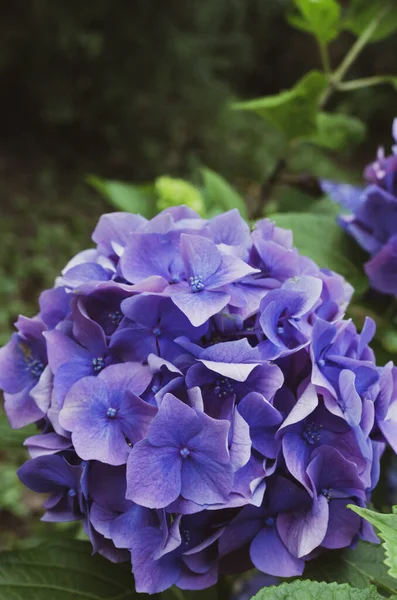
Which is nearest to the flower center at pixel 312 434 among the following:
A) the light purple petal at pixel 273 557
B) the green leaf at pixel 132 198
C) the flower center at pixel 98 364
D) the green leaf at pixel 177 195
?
the light purple petal at pixel 273 557

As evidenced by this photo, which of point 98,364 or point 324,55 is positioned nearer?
point 98,364

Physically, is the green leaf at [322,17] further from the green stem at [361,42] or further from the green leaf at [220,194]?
the green leaf at [220,194]

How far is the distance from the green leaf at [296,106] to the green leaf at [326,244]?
0.65ft

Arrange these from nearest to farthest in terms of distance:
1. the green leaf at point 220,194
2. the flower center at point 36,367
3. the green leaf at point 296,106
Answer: the flower center at point 36,367 < the green leaf at point 296,106 < the green leaf at point 220,194

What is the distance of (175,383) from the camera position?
0.61 meters

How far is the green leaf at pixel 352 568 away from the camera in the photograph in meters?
0.68

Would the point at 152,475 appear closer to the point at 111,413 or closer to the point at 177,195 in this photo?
the point at 111,413

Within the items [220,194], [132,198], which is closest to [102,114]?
[132,198]

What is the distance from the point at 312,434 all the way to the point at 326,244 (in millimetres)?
456

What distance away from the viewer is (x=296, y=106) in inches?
43.3

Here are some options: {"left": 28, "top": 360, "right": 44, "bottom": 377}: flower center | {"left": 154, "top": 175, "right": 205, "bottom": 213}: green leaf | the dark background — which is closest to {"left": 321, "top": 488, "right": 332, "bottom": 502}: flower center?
{"left": 28, "top": 360, "right": 44, "bottom": 377}: flower center

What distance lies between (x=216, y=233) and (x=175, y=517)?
320 millimetres

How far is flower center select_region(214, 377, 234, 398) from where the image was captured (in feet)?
2.03

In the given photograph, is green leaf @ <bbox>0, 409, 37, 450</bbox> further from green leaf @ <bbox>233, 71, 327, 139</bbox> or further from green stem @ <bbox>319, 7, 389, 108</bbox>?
green stem @ <bbox>319, 7, 389, 108</bbox>
